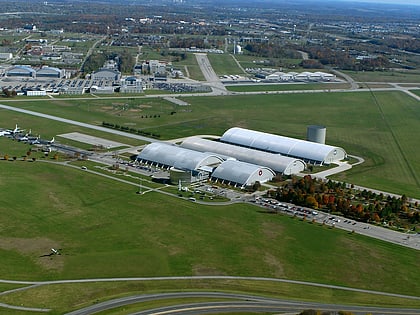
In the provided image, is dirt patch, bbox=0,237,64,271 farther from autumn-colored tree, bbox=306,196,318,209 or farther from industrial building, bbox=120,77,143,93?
industrial building, bbox=120,77,143,93

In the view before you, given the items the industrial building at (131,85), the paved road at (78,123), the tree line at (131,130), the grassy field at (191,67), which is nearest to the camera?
the paved road at (78,123)

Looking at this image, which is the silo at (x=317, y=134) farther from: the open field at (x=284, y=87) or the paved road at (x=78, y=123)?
the open field at (x=284, y=87)

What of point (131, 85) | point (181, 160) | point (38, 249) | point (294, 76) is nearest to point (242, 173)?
point (181, 160)

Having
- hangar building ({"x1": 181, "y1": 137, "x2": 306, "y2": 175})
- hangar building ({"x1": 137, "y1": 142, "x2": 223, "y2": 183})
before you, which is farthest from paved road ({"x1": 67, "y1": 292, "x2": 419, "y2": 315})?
hangar building ({"x1": 181, "y1": 137, "x2": 306, "y2": 175})

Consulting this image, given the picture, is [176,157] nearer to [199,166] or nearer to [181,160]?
[181,160]

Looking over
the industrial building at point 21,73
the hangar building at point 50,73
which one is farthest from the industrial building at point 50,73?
the industrial building at point 21,73

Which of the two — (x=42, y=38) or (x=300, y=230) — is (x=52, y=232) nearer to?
(x=300, y=230)
